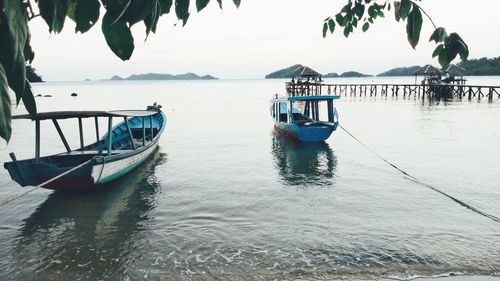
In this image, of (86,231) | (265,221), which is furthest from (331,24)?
(86,231)

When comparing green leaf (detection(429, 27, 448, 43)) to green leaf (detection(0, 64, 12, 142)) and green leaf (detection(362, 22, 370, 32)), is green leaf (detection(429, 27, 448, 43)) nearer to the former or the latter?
green leaf (detection(0, 64, 12, 142))

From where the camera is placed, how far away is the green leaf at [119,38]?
1.02 m

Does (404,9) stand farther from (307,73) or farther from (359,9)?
(307,73)

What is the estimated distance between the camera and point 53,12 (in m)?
1.12

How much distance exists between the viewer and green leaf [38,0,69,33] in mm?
1100

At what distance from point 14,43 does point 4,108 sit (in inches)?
6.4

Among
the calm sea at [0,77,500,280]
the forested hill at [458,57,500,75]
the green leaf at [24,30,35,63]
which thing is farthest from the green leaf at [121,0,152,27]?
the forested hill at [458,57,500,75]

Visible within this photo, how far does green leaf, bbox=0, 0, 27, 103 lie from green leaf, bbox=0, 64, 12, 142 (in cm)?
6

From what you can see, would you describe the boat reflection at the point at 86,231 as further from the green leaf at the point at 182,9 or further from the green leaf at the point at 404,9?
the green leaf at the point at 404,9

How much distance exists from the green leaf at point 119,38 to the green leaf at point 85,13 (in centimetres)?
11

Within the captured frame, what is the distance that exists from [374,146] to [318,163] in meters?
5.64

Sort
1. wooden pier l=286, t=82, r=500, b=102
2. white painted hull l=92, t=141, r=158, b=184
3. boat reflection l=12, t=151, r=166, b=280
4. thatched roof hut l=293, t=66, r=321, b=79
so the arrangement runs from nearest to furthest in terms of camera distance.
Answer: boat reflection l=12, t=151, r=166, b=280 → white painted hull l=92, t=141, r=158, b=184 → wooden pier l=286, t=82, r=500, b=102 → thatched roof hut l=293, t=66, r=321, b=79

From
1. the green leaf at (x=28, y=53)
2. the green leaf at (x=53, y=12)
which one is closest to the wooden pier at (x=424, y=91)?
the green leaf at (x=28, y=53)

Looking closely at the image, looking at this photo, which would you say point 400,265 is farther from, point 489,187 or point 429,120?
point 429,120
